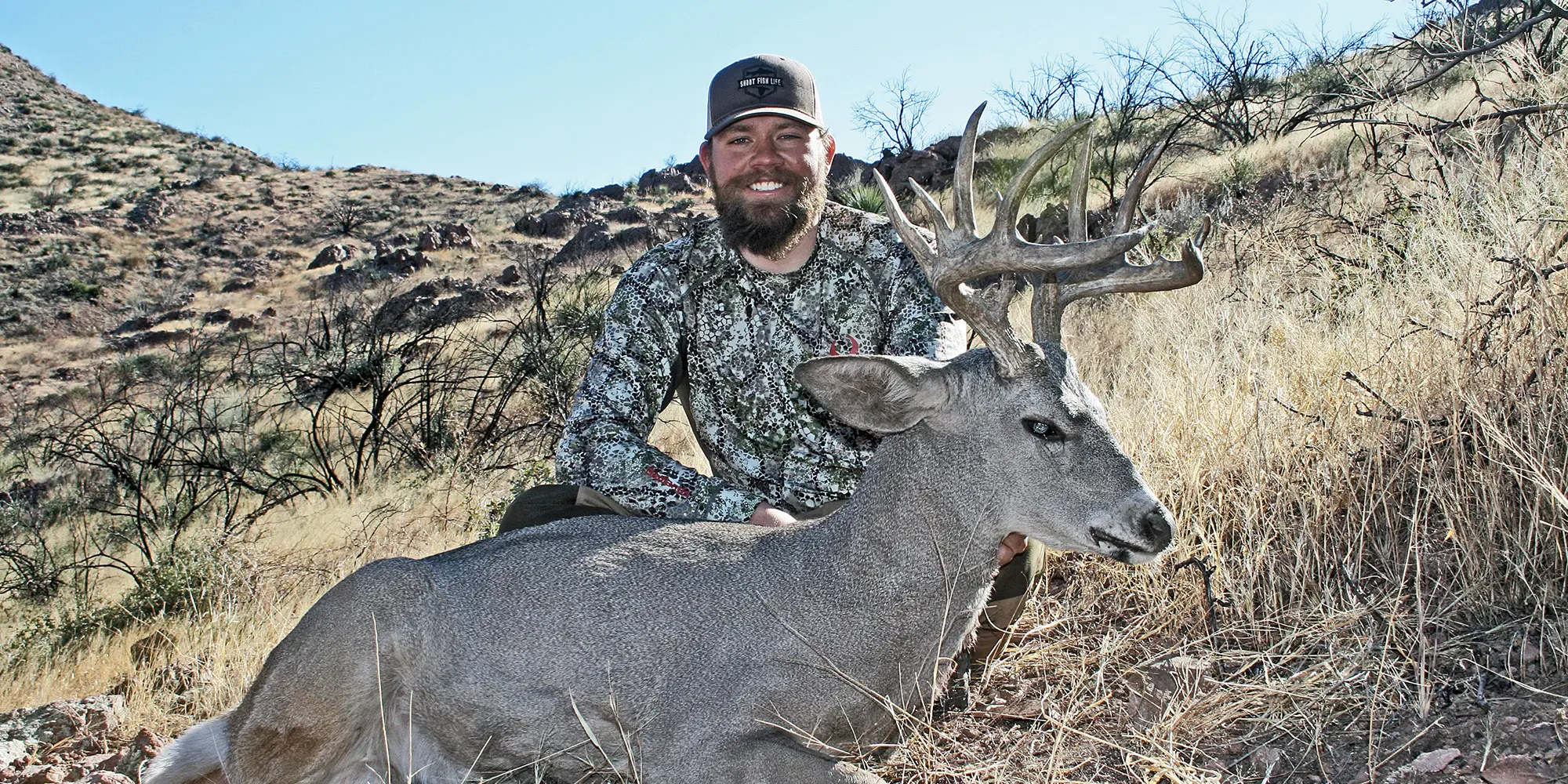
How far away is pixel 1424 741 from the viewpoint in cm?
286

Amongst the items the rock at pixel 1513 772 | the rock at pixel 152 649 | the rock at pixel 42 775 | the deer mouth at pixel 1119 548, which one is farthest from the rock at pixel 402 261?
the rock at pixel 1513 772

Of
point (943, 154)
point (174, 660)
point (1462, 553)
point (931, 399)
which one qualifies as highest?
point (943, 154)

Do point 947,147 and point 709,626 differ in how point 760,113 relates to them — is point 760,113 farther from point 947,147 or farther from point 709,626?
point 947,147

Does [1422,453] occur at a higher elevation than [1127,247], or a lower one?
lower

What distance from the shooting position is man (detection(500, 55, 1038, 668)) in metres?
4.55

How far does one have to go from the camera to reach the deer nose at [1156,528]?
2.95 metres

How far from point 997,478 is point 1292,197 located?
28.6 ft

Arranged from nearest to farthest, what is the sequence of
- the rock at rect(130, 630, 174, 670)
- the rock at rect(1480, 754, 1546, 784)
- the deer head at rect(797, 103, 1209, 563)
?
the rock at rect(1480, 754, 1546, 784), the deer head at rect(797, 103, 1209, 563), the rock at rect(130, 630, 174, 670)

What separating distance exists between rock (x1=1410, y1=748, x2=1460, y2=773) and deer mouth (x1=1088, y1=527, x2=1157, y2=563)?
0.77 metres

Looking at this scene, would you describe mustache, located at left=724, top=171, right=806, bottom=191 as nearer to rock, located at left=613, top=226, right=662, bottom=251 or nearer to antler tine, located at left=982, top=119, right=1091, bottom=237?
antler tine, located at left=982, top=119, right=1091, bottom=237

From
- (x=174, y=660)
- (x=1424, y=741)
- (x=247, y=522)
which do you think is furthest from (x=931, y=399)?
(x=247, y=522)

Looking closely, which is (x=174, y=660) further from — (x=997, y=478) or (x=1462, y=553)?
(x=1462, y=553)

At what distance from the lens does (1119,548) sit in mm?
3041

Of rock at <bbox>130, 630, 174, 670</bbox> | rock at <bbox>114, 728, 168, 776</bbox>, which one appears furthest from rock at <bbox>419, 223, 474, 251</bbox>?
rock at <bbox>114, 728, 168, 776</bbox>
